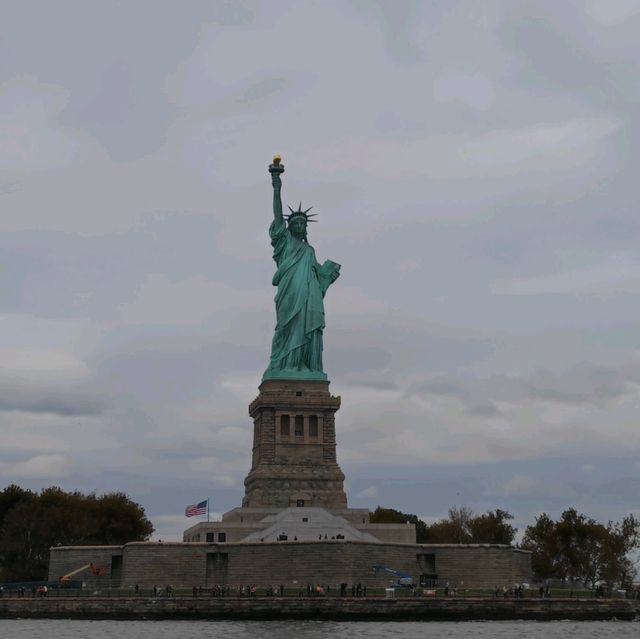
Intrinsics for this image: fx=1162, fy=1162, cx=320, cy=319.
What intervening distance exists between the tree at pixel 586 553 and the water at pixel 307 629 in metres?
27.0

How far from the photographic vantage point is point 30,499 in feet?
283

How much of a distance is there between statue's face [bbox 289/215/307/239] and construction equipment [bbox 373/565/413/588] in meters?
25.1

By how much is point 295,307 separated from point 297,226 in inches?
212

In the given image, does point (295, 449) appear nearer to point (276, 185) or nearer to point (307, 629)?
point (276, 185)

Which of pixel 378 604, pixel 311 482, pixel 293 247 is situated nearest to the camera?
pixel 378 604

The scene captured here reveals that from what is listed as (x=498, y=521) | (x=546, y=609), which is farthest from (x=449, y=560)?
(x=498, y=521)

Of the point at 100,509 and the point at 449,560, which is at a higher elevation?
the point at 100,509

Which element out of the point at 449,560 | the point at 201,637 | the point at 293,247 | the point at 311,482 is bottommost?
the point at 201,637

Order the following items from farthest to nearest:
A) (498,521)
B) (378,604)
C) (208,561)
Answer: (498,521), (208,561), (378,604)

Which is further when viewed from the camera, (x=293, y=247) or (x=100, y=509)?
(x=100, y=509)

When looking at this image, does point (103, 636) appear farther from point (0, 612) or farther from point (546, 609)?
point (546, 609)

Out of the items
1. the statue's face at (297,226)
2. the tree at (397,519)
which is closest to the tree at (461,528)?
the tree at (397,519)

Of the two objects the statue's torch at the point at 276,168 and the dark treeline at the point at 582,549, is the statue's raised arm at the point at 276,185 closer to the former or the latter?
the statue's torch at the point at 276,168

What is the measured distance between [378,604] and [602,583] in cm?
3354
